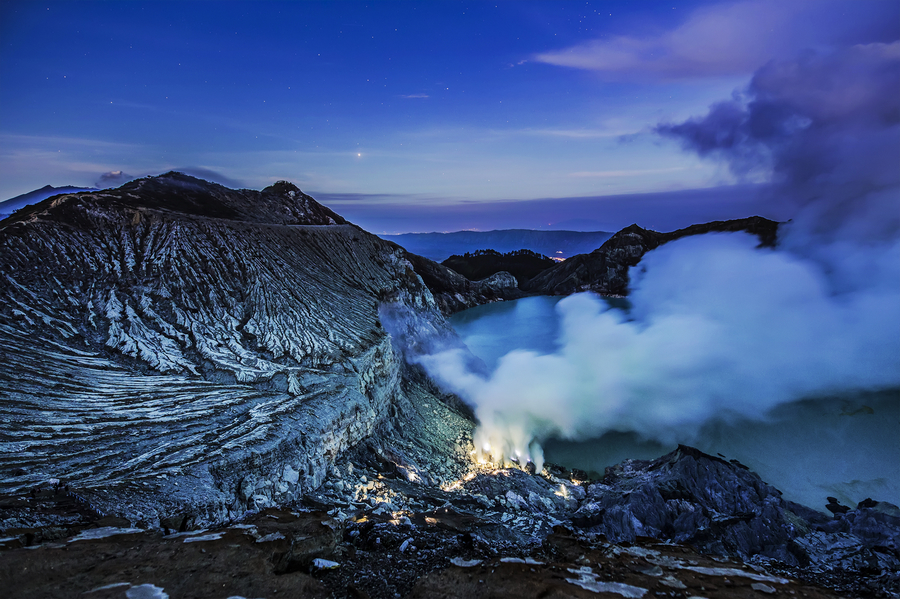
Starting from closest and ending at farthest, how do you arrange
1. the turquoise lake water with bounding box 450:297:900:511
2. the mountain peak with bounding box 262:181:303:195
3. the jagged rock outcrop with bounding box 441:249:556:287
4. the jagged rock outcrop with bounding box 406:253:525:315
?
the turquoise lake water with bounding box 450:297:900:511 < the mountain peak with bounding box 262:181:303:195 < the jagged rock outcrop with bounding box 406:253:525:315 < the jagged rock outcrop with bounding box 441:249:556:287

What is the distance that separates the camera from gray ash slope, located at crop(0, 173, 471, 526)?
513 inches

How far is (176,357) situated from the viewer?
69.9 feet

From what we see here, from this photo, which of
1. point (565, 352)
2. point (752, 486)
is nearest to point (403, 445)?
point (752, 486)

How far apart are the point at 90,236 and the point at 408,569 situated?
3454cm

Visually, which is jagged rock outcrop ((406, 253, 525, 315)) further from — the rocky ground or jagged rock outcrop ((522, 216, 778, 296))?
the rocky ground

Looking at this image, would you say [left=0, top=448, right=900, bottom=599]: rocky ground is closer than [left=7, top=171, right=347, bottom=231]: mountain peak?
Yes

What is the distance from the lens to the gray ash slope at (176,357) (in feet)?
42.8

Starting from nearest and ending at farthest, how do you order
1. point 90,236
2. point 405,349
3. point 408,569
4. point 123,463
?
point 408,569
point 123,463
point 90,236
point 405,349

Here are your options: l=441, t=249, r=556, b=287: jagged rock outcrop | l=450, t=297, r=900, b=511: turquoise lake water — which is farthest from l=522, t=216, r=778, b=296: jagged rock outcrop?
l=450, t=297, r=900, b=511: turquoise lake water

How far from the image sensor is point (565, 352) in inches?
2489

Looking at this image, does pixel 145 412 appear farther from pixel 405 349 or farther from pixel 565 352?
pixel 565 352

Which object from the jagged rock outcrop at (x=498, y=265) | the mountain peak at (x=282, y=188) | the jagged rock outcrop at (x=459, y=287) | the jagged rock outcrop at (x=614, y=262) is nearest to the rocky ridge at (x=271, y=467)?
the mountain peak at (x=282, y=188)

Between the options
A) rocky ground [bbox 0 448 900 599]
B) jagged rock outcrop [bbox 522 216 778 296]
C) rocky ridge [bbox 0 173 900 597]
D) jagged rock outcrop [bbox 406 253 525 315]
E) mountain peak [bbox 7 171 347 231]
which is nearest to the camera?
rocky ground [bbox 0 448 900 599]

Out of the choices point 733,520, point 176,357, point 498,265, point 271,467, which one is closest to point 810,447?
point 733,520
